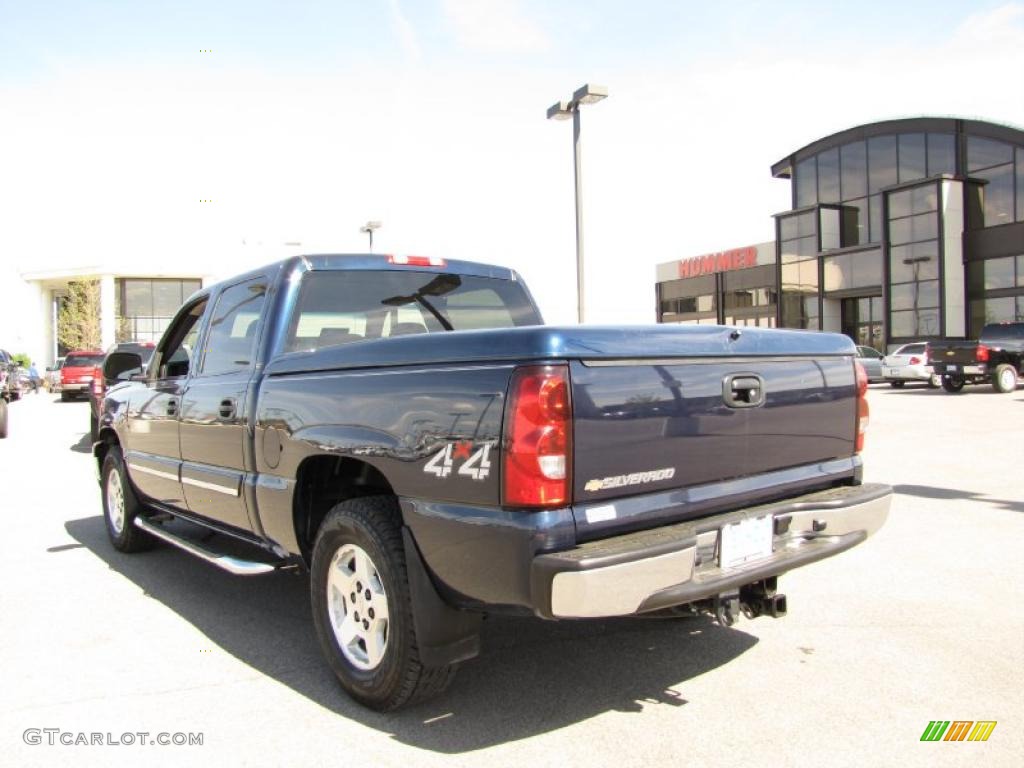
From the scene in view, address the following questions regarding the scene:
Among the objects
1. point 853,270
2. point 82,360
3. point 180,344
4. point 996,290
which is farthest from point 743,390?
point 853,270

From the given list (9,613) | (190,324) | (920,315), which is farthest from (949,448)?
(920,315)

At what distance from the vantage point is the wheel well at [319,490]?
12.5 ft

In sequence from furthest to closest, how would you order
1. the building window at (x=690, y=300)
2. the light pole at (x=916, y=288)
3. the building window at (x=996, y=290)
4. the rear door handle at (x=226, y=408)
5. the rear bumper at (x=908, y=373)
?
the building window at (x=690, y=300)
the light pole at (x=916, y=288)
the building window at (x=996, y=290)
the rear bumper at (x=908, y=373)
the rear door handle at (x=226, y=408)

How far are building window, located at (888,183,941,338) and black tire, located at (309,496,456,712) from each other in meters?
35.4

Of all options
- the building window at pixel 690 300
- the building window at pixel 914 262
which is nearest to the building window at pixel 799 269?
the building window at pixel 914 262

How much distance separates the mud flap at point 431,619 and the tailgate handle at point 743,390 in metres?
1.32

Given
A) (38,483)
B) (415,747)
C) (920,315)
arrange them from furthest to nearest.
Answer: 1. (920,315)
2. (38,483)
3. (415,747)

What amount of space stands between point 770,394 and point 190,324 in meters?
4.02

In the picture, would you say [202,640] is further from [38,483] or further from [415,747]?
[38,483]

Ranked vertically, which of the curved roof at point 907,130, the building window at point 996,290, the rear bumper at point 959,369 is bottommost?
the rear bumper at point 959,369

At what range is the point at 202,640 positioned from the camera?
4434mm

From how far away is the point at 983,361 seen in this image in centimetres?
2214

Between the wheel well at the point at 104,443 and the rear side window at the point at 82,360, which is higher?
the rear side window at the point at 82,360

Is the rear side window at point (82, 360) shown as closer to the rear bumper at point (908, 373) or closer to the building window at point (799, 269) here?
the rear bumper at point (908, 373)
